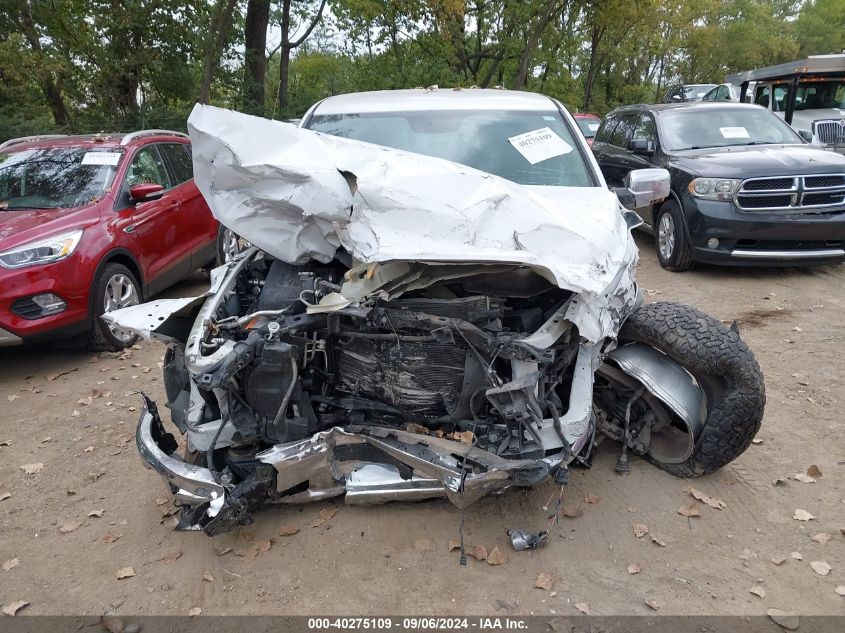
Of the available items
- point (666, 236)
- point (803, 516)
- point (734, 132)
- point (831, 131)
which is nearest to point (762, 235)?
point (666, 236)

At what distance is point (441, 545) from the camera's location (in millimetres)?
2947

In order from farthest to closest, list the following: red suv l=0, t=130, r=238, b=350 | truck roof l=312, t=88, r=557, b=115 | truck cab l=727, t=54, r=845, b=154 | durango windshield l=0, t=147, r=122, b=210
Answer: truck cab l=727, t=54, r=845, b=154 < durango windshield l=0, t=147, r=122, b=210 < red suv l=0, t=130, r=238, b=350 < truck roof l=312, t=88, r=557, b=115

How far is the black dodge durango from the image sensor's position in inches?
249

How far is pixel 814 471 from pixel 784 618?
1.23 metres

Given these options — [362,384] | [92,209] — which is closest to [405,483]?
[362,384]

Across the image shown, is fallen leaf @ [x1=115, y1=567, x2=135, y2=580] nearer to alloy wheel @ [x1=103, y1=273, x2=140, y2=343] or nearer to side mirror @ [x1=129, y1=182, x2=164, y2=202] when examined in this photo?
alloy wheel @ [x1=103, y1=273, x2=140, y2=343]

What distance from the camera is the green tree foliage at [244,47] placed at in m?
12.5

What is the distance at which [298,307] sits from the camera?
115 inches

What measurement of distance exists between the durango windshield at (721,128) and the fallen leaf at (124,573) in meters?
7.02

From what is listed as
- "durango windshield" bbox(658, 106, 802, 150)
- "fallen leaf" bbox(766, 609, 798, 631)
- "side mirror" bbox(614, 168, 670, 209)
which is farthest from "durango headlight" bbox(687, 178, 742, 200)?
"fallen leaf" bbox(766, 609, 798, 631)

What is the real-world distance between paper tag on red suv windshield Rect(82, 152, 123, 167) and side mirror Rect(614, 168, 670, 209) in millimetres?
4526

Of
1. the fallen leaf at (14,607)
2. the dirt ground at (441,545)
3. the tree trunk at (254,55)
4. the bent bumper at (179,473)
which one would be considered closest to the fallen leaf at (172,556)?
the dirt ground at (441,545)

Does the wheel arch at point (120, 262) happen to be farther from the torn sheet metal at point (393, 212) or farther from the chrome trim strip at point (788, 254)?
the chrome trim strip at point (788, 254)

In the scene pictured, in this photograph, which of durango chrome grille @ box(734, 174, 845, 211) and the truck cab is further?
the truck cab
